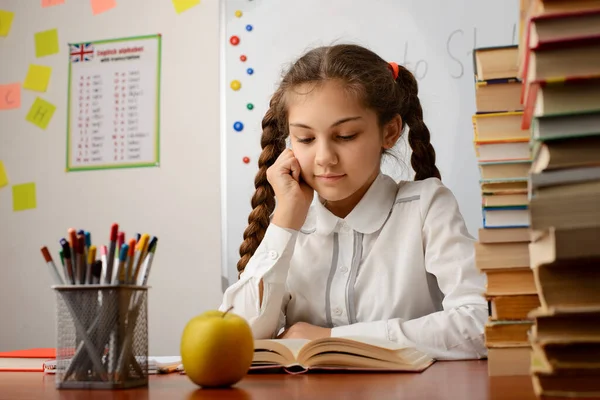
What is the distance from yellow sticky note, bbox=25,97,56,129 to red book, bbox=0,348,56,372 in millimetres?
1819

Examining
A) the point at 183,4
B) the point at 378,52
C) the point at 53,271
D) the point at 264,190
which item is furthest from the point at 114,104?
the point at 53,271

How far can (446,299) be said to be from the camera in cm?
134

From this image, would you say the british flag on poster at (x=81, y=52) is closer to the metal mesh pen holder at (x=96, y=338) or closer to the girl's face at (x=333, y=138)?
the girl's face at (x=333, y=138)

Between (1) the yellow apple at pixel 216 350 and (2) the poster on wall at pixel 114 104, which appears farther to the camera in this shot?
(2) the poster on wall at pixel 114 104

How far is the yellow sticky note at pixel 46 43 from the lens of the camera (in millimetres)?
2973

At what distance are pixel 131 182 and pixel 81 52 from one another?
0.59 meters

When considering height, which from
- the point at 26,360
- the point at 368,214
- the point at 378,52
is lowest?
the point at 26,360

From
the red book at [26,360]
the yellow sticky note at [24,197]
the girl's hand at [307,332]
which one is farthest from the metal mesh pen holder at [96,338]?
the yellow sticky note at [24,197]

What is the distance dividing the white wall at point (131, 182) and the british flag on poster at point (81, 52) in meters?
0.03

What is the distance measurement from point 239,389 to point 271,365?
0.57 ft

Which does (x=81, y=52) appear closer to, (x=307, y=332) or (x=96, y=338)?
(x=307, y=332)

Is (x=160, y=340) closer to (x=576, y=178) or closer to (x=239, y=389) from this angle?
(x=239, y=389)

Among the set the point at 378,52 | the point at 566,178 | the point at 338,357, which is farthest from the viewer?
the point at 378,52

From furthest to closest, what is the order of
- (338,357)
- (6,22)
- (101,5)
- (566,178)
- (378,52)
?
(6,22), (101,5), (378,52), (338,357), (566,178)
